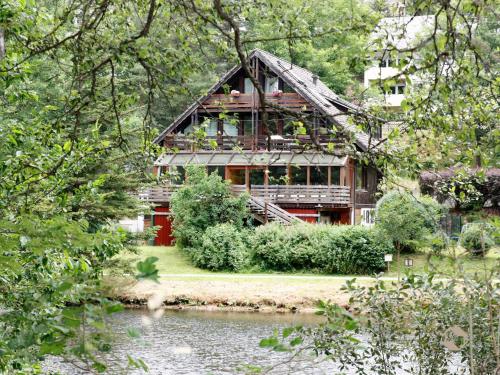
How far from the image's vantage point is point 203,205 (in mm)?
30781

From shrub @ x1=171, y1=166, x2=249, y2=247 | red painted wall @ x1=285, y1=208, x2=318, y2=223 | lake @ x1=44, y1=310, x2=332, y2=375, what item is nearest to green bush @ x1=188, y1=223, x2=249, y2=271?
shrub @ x1=171, y1=166, x2=249, y2=247

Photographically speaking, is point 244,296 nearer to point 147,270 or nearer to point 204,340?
point 204,340

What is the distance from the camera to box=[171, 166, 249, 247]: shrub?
100 ft

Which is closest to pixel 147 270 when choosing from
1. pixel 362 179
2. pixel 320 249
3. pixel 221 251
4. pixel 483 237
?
pixel 483 237

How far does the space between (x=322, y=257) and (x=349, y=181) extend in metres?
8.75

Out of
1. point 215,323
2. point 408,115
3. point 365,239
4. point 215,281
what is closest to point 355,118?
point 408,115

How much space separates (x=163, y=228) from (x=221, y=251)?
7314 mm

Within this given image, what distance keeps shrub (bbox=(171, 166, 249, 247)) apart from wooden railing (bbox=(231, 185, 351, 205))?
3.47 m

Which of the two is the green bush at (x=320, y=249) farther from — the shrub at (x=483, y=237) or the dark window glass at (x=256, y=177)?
the shrub at (x=483, y=237)

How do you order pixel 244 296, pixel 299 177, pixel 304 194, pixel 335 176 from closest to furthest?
pixel 244 296 < pixel 304 194 < pixel 335 176 < pixel 299 177

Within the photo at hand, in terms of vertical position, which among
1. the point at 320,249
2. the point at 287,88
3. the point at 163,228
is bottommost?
the point at 320,249

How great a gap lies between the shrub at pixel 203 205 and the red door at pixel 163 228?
358cm

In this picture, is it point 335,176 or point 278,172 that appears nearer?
point 335,176

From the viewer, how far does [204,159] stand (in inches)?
1486
